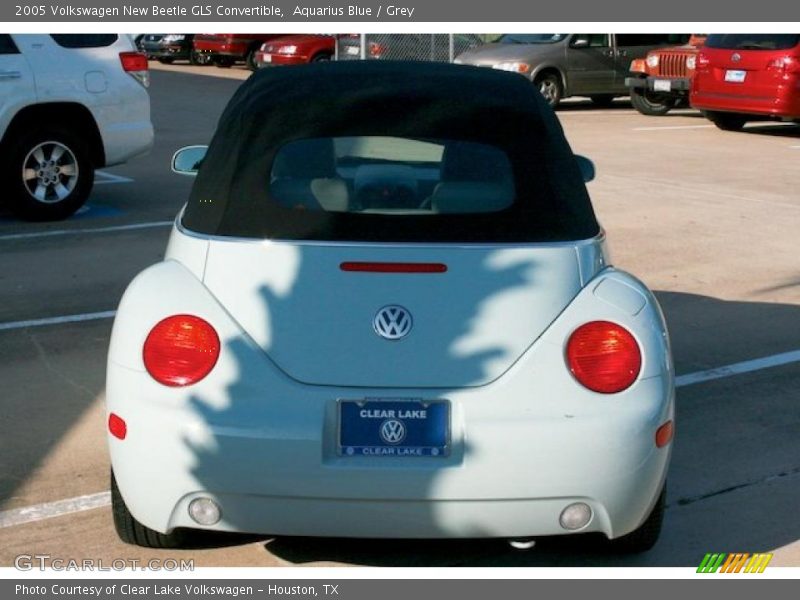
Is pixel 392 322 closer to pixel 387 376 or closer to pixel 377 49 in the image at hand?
pixel 387 376

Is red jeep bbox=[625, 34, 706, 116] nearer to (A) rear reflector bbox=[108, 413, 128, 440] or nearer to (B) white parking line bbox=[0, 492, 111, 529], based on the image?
(B) white parking line bbox=[0, 492, 111, 529]

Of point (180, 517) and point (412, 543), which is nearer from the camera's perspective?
point (180, 517)

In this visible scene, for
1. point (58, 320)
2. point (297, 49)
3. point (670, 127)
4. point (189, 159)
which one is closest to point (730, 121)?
point (670, 127)

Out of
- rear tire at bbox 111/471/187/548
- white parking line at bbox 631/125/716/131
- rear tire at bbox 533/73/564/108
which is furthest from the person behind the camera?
rear tire at bbox 533/73/564/108

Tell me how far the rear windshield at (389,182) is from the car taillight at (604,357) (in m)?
0.59

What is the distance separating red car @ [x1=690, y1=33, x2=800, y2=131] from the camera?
63.7ft

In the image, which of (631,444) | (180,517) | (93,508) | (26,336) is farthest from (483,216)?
(26,336)

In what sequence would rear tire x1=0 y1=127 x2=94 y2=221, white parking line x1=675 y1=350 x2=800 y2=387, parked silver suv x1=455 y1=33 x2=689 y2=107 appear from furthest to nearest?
1. parked silver suv x1=455 y1=33 x2=689 y2=107
2. rear tire x1=0 y1=127 x2=94 y2=221
3. white parking line x1=675 y1=350 x2=800 y2=387

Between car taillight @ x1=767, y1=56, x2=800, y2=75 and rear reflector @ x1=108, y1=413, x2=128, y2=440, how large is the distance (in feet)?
54.6

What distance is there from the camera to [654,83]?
22500 mm

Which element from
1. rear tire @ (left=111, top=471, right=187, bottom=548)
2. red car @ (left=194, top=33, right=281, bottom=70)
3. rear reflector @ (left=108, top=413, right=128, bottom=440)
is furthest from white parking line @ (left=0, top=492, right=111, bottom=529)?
red car @ (left=194, top=33, right=281, bottom=70)

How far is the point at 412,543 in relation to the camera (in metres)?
4.87

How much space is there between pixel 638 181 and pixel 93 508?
34.1 feet
